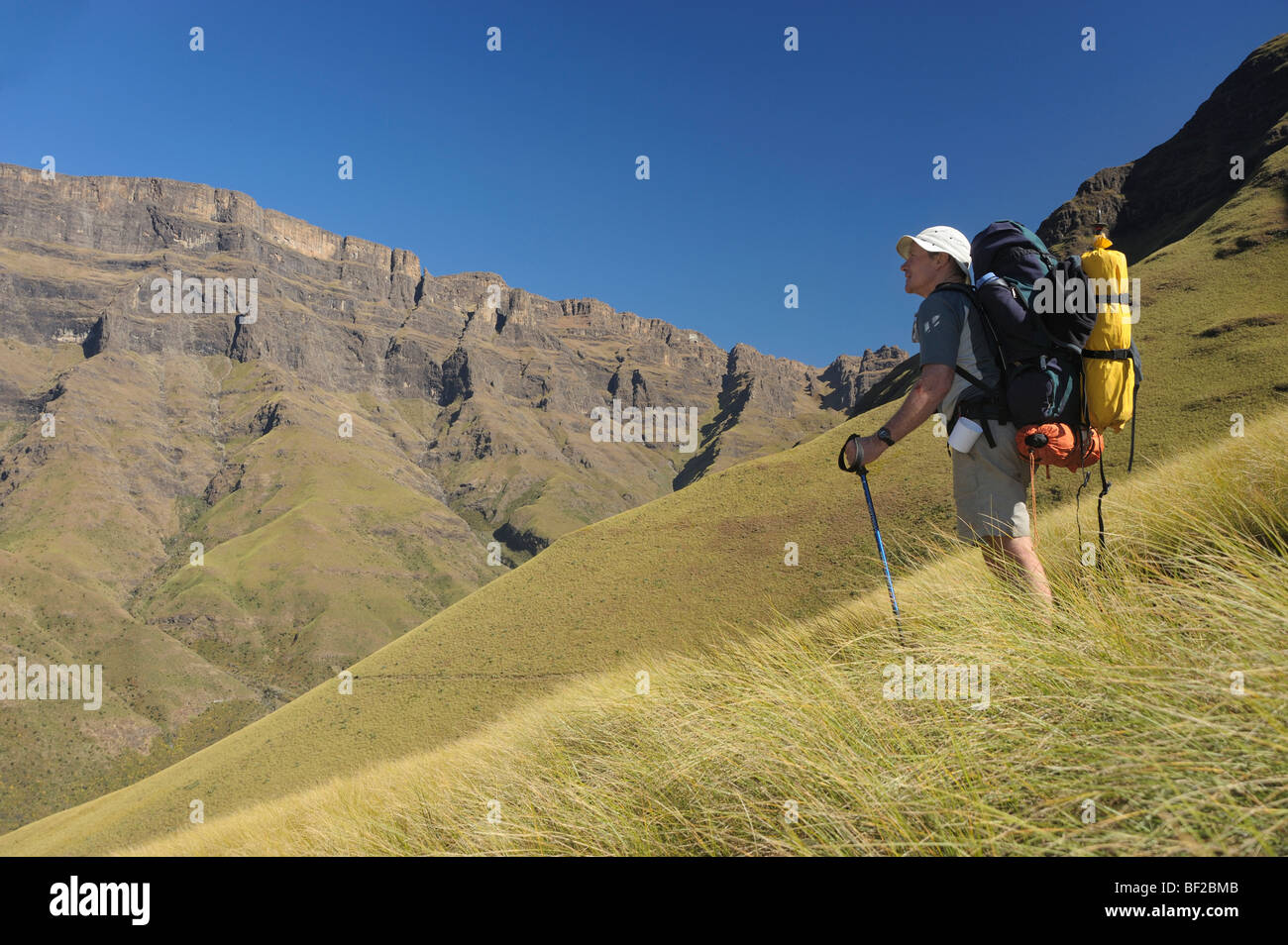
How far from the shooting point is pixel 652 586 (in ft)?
139

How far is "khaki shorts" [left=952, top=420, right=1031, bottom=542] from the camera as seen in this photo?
4.26 meters

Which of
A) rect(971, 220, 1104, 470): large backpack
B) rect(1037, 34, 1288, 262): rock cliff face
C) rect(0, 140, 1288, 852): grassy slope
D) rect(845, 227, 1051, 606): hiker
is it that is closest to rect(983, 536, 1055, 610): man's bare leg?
rect(845, 227, 1051, 606): hiker

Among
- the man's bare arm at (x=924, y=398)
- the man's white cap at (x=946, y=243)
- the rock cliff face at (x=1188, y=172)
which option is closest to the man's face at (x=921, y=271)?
the man's white cap at (x=946, y=243)

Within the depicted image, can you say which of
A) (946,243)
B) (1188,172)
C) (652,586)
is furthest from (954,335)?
(1188,172)

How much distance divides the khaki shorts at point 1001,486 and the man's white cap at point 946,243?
1.22 metres

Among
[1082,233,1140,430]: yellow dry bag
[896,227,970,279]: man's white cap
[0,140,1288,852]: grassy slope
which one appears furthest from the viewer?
[0,140,1288,852]: grassy slope

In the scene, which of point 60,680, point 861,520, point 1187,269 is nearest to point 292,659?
point 60,680

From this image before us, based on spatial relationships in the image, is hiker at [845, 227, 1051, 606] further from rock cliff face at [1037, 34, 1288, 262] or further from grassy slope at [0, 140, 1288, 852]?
rock cliff face at [1037, 34, 1288, 262]

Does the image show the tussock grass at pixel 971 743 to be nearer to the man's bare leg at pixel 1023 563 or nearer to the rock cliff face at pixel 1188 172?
the man's bare leg at pixel 1023 563

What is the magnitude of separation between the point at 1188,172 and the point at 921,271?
4923 inches

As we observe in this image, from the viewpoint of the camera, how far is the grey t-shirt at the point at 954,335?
425 centimetres

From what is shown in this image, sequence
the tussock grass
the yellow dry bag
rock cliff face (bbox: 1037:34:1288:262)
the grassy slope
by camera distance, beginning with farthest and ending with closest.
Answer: rock cliff face (bbox: 1037:34:1288:262) < the grassy slope < the yellow dry bag < the tussock grass

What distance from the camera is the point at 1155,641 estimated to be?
136 inches

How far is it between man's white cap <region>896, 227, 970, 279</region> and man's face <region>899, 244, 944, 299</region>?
0.05m
